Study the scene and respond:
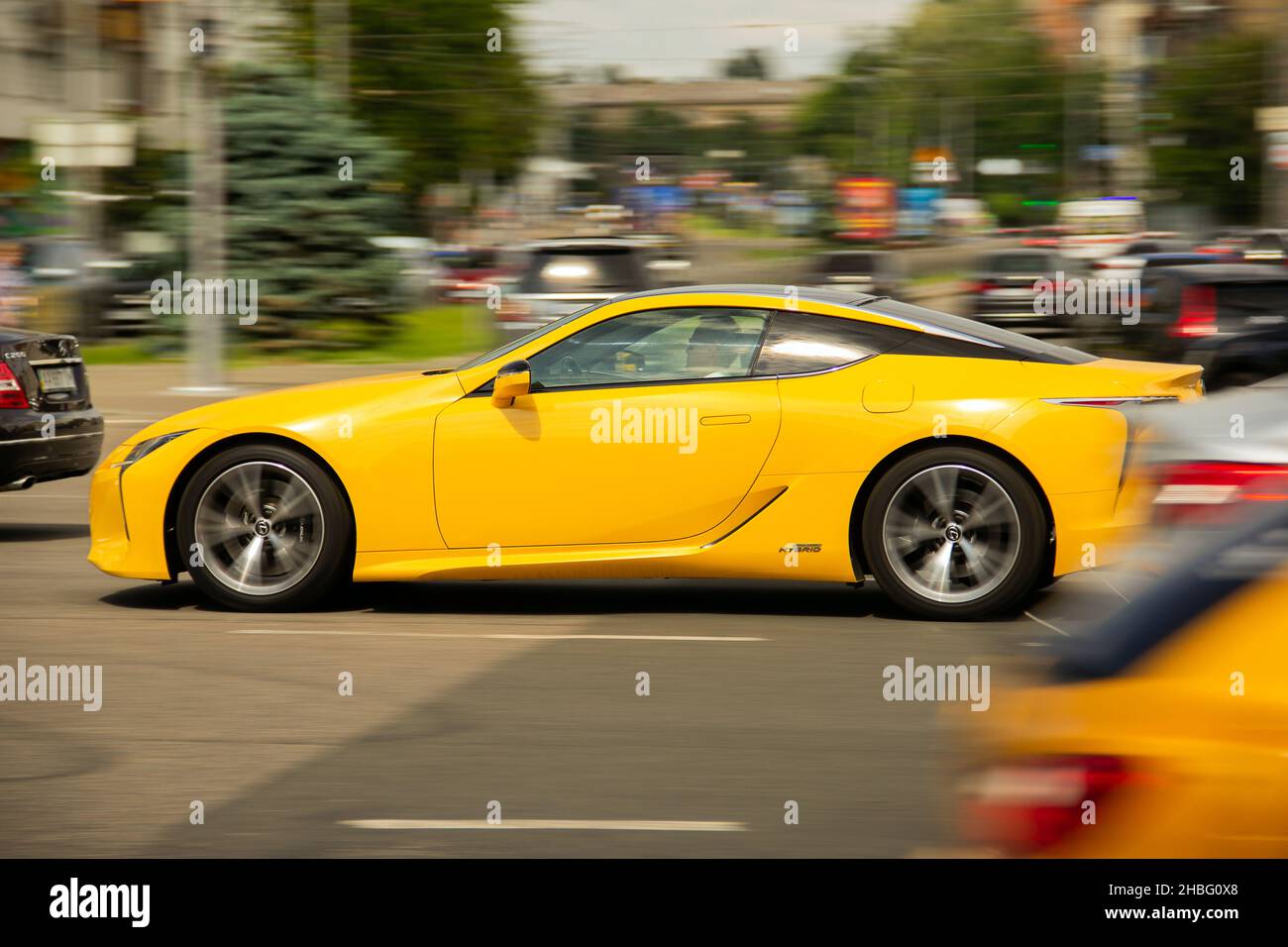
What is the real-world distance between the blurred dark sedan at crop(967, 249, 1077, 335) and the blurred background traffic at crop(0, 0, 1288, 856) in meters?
0.06

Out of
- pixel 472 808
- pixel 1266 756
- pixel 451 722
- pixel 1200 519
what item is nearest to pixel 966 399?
pixel 451 722

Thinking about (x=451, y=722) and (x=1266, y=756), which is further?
(x=451, y=722)

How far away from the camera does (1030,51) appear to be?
81.8 meters

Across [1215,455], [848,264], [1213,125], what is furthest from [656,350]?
[1213,125]

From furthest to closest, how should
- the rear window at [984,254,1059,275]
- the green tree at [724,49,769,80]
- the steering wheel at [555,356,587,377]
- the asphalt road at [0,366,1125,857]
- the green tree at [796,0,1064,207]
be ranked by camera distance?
the green tree at [796,0,1064,207], the green tree at [724,49,769,80], the rear window at [984,254,1059,275], the steering wheel at [555,356,587,377], the asphalt road at [0,366,1125,857]

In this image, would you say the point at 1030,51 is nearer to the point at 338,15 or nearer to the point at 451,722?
the point at 338,15

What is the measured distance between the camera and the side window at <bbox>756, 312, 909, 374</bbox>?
7.70 metres

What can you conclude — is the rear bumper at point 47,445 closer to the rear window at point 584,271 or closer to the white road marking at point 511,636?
the white road marking at point 511,636

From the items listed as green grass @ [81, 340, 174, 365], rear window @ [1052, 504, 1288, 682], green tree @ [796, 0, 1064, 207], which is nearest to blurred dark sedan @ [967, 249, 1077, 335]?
green grass @ [81, 340, 174, 365]

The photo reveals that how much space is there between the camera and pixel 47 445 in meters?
10.4

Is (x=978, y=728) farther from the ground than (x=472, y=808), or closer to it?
farther from the ground

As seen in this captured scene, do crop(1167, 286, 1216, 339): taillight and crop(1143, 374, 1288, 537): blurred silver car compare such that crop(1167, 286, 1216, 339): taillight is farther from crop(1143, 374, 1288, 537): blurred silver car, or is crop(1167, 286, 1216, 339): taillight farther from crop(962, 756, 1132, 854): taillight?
crop(962, 756, 1132, 854): taillight

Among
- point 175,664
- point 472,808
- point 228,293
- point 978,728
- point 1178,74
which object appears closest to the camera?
point 978,728

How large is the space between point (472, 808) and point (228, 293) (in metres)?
23.7
